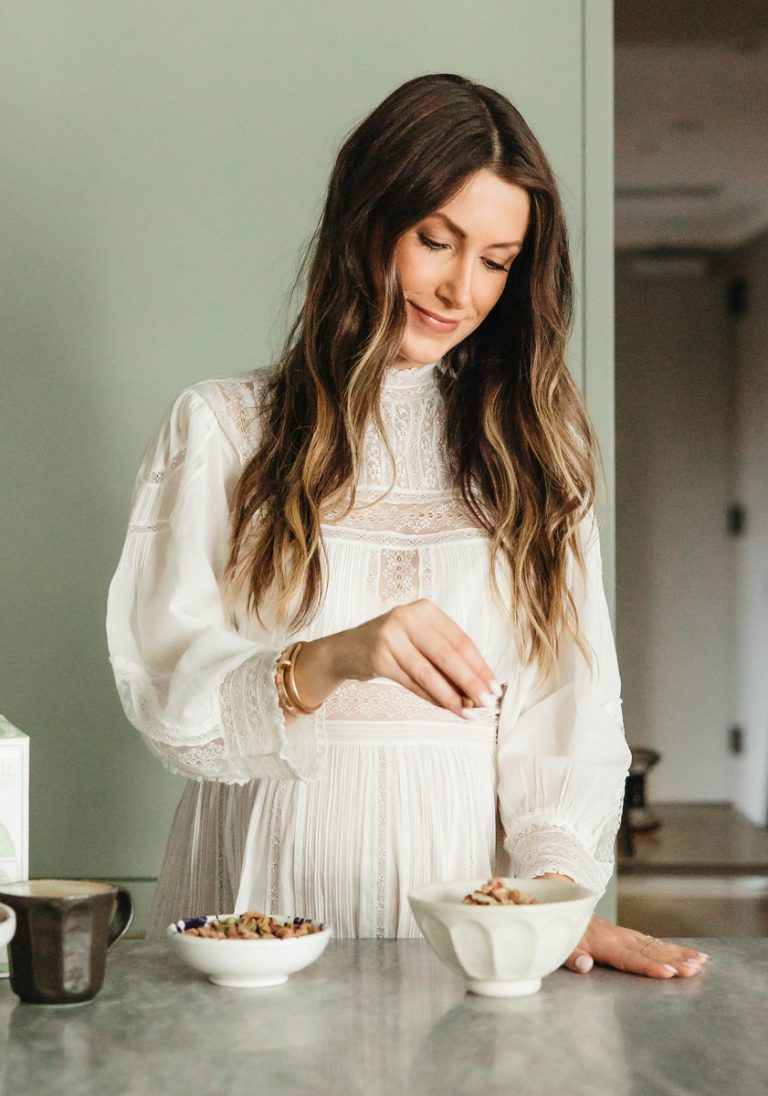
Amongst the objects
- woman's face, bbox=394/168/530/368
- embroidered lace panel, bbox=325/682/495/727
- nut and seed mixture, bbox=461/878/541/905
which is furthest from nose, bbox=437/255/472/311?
nut and seed mixture, bbox=461/878/541/905

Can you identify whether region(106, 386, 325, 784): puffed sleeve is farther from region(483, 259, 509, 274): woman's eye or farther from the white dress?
region(483, 259, 509, 274): woman's eye

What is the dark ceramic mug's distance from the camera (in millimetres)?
977

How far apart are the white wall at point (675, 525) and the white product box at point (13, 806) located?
11.7ft

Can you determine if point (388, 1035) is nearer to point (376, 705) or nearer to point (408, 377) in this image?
point (376, 705)

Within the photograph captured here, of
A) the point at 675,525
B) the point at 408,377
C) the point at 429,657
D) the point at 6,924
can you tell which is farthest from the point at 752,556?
the point at 6,924

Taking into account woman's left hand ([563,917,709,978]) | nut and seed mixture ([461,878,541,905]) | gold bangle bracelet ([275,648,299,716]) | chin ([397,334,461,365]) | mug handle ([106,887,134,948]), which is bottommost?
woman's left hand ([563,917,709,978])

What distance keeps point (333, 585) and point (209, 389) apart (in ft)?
0.90

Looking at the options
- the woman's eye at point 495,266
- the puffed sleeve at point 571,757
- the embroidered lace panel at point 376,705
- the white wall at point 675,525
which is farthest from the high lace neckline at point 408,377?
the white wall at point 675,525

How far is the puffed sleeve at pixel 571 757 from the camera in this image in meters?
1.41

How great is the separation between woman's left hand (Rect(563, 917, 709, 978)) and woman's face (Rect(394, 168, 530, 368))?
27.7 inches

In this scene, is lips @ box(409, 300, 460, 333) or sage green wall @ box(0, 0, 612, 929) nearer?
lips @ box(409, 300, 460, 333)

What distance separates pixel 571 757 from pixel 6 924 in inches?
27.7

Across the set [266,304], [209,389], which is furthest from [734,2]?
[209,389]

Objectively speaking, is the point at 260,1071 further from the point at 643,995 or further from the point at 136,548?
the point at 136,548
